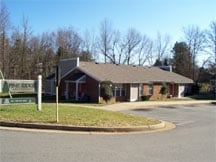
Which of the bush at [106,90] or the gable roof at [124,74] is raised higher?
the gable roof at [124,74]

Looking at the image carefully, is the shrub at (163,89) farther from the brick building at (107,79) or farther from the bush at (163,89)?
the brick building at (107,79)

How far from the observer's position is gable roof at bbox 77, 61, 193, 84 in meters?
40.3

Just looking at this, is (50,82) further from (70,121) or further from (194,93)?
(70,121)

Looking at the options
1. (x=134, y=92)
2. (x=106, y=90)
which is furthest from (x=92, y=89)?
(x=134, y=92)

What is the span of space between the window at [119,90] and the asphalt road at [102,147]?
85.1 ft

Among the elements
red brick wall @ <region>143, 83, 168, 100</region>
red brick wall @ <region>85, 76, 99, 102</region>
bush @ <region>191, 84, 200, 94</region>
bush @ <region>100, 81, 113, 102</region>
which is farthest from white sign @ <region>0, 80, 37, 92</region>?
bush @ <region>191, 84, 200, 94</region>

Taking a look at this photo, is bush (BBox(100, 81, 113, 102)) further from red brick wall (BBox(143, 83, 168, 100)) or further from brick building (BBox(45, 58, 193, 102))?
red brick wall (BBox(143, 83, 168, 100))

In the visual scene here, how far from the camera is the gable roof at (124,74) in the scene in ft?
132

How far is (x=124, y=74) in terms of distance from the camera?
44.2 m

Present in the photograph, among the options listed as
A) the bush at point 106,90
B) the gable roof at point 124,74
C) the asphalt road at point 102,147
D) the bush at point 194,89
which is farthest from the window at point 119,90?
the asphalt road at point 102,147

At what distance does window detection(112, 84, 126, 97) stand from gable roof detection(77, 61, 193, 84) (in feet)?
2.31

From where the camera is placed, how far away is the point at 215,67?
3034 inches

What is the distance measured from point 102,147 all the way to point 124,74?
33.5 metres

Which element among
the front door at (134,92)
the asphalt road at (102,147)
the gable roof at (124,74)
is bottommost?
the asphalt road at (102,147)
